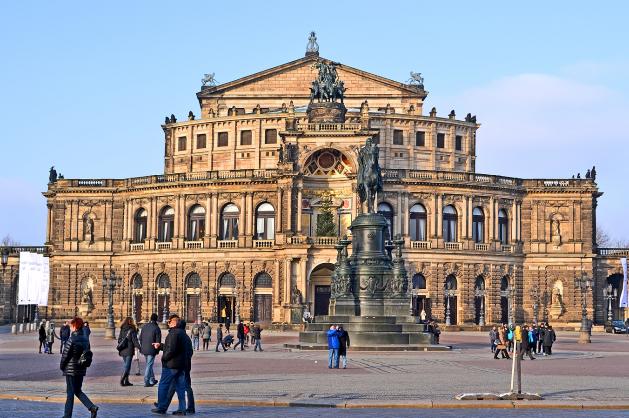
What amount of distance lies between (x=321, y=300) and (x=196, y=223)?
16.0m

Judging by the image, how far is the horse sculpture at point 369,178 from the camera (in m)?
60.1

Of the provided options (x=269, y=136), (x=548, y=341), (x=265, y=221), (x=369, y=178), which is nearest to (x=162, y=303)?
(x=265, y=221)

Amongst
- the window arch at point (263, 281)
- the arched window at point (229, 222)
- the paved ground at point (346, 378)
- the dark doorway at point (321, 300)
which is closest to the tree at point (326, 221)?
the dark doorway at point (321, 300)

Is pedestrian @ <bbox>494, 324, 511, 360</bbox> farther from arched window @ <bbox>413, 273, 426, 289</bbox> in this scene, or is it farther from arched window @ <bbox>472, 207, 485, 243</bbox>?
arched window @ <bbox>472, 207, 485, 243</bbox>

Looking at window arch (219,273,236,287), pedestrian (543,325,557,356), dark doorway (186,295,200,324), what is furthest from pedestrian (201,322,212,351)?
dark doorway (186,295,200,324)

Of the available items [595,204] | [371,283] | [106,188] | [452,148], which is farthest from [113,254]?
[371,283]

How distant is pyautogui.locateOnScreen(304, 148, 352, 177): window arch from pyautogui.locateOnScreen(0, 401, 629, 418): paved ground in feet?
259

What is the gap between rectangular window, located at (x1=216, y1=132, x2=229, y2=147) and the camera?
12225cm

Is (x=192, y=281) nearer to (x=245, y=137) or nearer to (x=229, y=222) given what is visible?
(x=229, y=222)

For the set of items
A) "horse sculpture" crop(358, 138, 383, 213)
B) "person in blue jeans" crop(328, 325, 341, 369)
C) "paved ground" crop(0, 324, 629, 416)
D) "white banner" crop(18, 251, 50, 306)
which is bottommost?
"paved ground" crop(0, 324, 629, 416)

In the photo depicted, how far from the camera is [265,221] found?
112m

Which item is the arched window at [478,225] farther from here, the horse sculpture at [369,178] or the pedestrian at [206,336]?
the horse sculpture at [369,178]

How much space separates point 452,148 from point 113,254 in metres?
37.4

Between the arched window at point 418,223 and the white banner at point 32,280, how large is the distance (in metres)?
36.1
